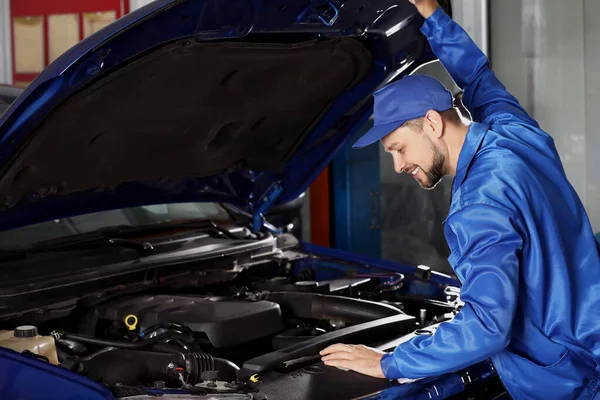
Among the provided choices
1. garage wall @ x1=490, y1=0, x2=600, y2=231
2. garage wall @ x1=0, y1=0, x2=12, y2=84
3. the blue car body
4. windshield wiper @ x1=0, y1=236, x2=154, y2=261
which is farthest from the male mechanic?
garage wall @ x1=0, y1=0, x2=12, y2=84

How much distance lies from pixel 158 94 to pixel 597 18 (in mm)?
4074

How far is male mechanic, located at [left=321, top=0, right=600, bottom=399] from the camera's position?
5.66ft

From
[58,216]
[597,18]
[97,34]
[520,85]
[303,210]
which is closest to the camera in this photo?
[97,34]

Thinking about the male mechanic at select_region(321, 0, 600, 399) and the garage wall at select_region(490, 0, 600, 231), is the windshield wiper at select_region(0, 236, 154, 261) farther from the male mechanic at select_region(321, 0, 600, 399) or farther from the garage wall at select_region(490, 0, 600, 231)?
the garage wall at select_region(490, 0, 600, 231)

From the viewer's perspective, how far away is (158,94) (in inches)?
84.0

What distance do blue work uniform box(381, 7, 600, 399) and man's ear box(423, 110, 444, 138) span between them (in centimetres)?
8

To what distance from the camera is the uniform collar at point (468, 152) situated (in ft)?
6.15

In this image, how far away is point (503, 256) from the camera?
67.6 inches

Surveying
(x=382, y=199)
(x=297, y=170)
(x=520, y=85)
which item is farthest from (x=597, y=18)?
(x=297, y=170)

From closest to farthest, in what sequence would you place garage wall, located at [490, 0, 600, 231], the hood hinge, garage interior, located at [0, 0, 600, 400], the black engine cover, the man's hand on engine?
the man's hand on engine → garage interior, located at [0, 0, 600, 400] → the black engine cover → the hood hinge → garage wall, located at [490, 0, 600, 231]

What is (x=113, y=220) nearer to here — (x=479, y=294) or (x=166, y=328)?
(x=166, y=328)

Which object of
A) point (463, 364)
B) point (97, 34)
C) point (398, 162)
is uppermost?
point (97, 34)

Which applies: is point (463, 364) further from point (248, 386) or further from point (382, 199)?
point (382, 199)

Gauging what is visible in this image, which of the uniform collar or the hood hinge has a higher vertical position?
the uniform collar
